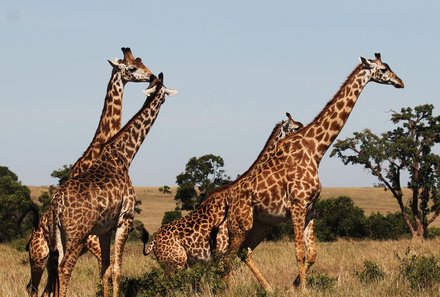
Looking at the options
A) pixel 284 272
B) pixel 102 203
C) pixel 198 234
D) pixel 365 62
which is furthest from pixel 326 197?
pixel 102 203

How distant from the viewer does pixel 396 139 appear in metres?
31.8

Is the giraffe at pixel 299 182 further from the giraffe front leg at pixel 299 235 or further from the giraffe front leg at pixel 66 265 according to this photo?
the giraffe front leg at pixel 66 265

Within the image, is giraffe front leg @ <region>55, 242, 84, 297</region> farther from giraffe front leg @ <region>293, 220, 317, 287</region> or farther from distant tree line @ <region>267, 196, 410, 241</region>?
distant tree line @ <region>267, 196, 410, 241</region>

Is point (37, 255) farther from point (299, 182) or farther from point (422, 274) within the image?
point (422, 274)

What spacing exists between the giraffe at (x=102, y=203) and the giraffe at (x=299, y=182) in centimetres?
180

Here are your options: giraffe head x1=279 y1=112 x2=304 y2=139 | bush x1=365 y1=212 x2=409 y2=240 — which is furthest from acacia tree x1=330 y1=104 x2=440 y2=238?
giraffe head x1=279 y1=112 x2=304 y2=139

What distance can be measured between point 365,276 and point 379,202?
58.1 metres

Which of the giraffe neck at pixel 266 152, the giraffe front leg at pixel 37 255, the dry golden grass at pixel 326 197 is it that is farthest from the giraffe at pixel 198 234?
the dry golden grass at pixel 326 197

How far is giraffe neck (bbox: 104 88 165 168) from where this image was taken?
32.1ft

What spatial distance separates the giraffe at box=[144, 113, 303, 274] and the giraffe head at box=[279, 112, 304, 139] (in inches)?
17.3

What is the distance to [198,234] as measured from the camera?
11.1 meters

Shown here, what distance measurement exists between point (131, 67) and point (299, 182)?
3.04 meters

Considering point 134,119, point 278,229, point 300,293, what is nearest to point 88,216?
point 134,119

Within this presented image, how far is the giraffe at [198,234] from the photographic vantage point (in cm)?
1092
